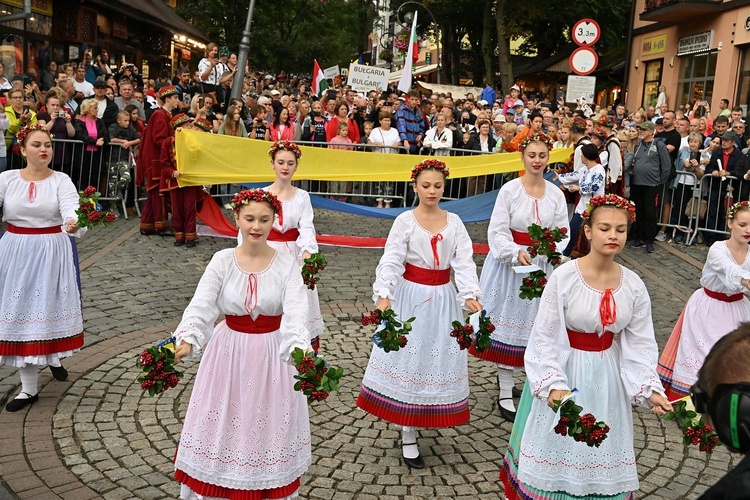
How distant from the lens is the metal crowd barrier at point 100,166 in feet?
43.6

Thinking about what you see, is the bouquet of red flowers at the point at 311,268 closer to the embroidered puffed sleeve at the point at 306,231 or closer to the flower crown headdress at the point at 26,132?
the embroidered puffed sleeve at the point at 306,231

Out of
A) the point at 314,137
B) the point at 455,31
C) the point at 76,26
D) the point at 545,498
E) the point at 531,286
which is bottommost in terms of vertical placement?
the point at 545,498

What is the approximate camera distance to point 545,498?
167 inches

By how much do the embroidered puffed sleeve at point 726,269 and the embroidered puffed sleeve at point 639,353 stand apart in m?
2.16

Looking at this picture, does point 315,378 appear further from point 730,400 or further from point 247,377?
point 730,400

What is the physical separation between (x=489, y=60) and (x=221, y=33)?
13439mm

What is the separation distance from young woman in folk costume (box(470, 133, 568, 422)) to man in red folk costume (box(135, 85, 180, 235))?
7.13m

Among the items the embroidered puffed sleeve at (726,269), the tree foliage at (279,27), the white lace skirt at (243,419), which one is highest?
the tree foliage at (279,27)

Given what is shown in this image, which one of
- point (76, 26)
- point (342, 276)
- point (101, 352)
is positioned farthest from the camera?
point (76, 26)

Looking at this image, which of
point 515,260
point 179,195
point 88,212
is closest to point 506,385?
point 515,260

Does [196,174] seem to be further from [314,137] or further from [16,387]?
[16,387]

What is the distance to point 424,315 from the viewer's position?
567 cm

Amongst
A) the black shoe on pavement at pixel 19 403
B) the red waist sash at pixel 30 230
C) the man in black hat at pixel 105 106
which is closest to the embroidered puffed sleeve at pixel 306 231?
the red waist sash at pixel 30 230

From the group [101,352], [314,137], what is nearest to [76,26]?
[314,137]
